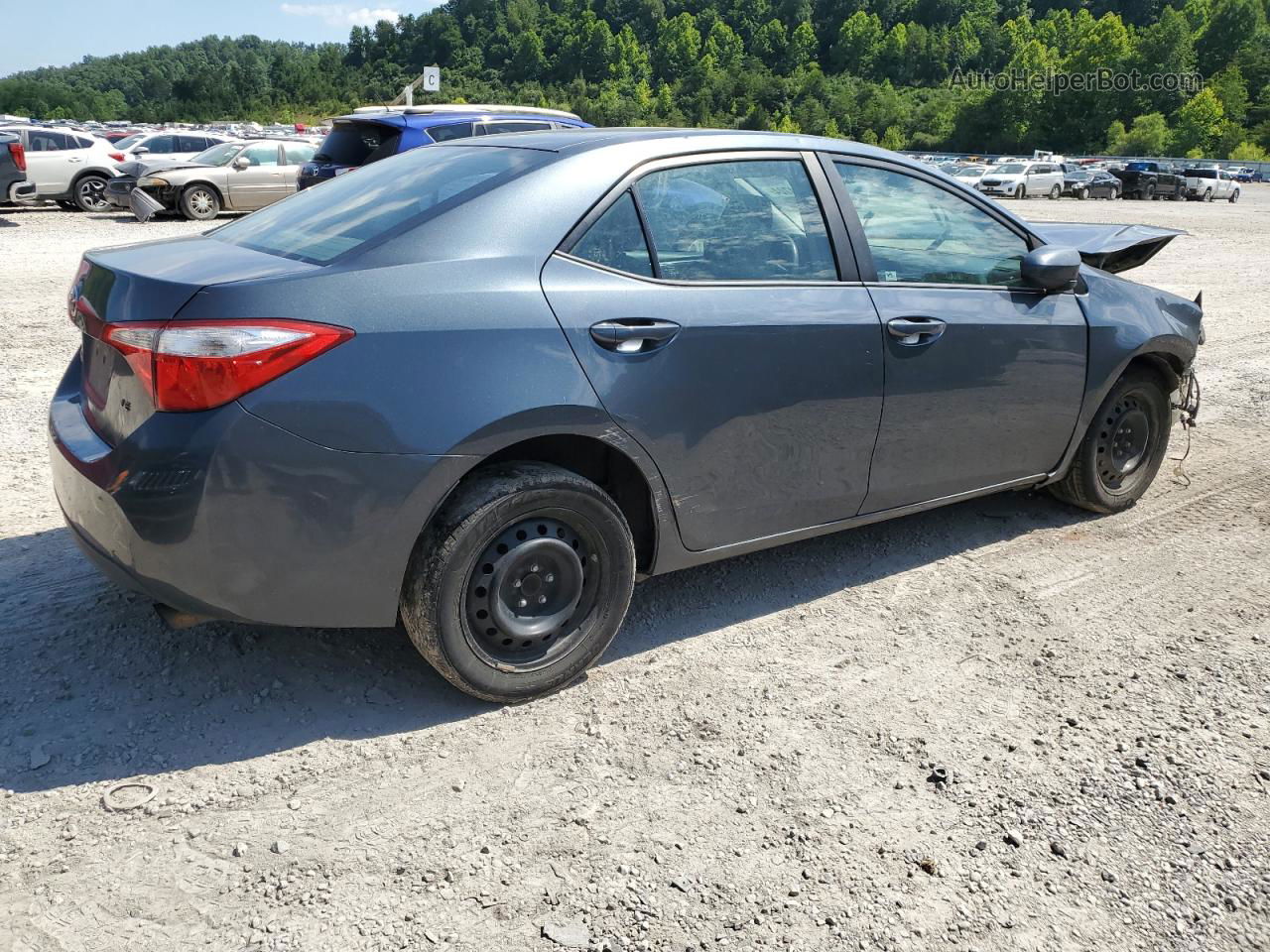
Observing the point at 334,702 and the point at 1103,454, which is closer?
the point at 334,702

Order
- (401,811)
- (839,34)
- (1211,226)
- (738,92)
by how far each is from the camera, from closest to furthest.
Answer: (401,811) < (1211,226) < (738,92) < (839,34)

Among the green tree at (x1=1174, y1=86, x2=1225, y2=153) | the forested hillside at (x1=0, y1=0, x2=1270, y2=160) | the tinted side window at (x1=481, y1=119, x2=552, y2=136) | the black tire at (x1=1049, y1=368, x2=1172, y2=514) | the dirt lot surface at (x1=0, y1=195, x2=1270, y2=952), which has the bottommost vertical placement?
the dirt lot surface at (x1=0, y1=195, x2=1270, y2=952)

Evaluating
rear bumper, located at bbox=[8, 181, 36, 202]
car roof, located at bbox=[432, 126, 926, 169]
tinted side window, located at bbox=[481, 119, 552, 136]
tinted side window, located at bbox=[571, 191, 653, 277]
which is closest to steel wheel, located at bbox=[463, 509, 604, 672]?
tinted side window, located at bbox=[571, 191, 653, 277]

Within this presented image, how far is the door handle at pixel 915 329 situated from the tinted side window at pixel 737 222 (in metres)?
0.29

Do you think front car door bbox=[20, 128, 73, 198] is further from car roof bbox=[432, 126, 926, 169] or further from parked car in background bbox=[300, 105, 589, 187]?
car roof bbox=[432, 126, 926, 169]

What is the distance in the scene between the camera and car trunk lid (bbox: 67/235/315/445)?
282 centimetres

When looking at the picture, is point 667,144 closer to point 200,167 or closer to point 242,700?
point 242,700

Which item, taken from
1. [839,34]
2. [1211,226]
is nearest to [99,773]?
[1211,226]

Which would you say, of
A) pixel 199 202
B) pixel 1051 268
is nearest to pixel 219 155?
pixel 199 202

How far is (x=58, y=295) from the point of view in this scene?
32.1ft

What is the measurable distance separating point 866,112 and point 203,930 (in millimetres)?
152626

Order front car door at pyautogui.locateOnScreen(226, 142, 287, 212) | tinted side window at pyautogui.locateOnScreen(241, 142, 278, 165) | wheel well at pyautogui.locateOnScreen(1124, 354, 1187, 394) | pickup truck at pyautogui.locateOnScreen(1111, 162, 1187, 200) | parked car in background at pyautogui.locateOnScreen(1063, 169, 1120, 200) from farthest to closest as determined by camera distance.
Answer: pickup truck at pyautogui.locateOnScreen(1111, 162, 1187, 200) → parked car in background at pyautogui.locateOnScreen(1063, 169, 1120, 200) → tinted side window at pyautogui.locateOnScreen(241, 142, 278, 165) → front car door at pyautogui.locateOnScreen(226, 142, 287, 212) → wheel well at pyautogui.locateOnScreen(1124, 354, 1187, 394)

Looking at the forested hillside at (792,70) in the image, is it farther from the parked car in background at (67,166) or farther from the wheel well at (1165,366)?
the wheel well at (1165,366)

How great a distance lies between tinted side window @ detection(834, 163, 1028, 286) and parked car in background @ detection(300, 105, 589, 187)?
27.0ft
